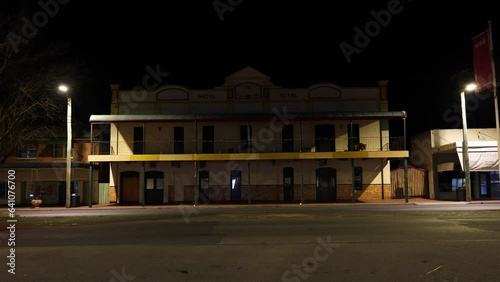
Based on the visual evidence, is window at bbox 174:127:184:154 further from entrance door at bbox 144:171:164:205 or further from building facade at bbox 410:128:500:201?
building facade at bbox 410:128:500:201

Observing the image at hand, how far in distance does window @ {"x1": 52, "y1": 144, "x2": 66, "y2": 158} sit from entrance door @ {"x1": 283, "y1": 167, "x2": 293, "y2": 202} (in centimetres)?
1539

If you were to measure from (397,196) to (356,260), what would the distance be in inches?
869

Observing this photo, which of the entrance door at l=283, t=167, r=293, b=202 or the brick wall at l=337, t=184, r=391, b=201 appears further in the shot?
the entrance door at l=283, t=167, r=293, b=202

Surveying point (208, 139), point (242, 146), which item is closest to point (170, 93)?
point (208, 139)

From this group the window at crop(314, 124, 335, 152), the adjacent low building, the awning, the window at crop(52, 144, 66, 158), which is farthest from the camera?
the window at crop(52, 144, 66, 158)

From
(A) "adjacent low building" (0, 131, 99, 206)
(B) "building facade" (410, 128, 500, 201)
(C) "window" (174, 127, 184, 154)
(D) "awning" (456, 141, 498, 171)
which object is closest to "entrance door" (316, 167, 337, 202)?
(B) "building facade" (410, 128, 500, 201)

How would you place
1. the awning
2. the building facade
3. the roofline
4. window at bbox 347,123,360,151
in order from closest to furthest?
1. the awning
2. the roofline
3. the building facade
4. window at bbox 347,123,360,151

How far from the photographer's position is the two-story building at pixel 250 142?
29094 mm

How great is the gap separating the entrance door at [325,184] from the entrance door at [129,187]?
12383mm

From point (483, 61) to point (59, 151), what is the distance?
88.8 feet

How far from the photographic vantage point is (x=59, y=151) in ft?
99.1

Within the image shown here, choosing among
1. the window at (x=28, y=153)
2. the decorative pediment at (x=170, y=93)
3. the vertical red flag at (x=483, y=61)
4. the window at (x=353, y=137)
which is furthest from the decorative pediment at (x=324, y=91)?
the window at (x=28, y=153)

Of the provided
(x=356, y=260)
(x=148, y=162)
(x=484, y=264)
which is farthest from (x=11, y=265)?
(x=148, y=162)

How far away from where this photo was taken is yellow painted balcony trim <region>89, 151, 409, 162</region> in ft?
87.8
